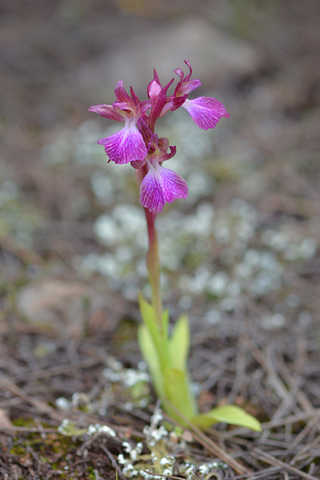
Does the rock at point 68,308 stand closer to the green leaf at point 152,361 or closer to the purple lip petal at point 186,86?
the green leaf at point 152,361

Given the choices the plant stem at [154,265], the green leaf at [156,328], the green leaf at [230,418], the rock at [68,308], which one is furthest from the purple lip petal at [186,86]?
the rock at [68,308]

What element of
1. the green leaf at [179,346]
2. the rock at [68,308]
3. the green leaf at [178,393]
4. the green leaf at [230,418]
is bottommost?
the green leaf at [230,418]

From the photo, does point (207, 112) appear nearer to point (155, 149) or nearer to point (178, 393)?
point (155, 149)

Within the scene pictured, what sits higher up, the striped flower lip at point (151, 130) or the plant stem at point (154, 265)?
the striped flower lip at point (151, 130)

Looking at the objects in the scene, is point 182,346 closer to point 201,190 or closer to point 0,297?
point 0,297

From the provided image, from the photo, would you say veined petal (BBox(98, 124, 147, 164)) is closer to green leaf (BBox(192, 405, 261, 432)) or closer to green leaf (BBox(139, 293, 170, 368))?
green leaf (BBox(139, 293, 170, 368))

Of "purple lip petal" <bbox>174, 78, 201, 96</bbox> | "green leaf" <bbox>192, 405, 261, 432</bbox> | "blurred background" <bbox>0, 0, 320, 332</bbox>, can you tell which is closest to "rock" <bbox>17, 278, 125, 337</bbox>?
"blurred background" <bbox>0, 0, 320, 332</bbox>

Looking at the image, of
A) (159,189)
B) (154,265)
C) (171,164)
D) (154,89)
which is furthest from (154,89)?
(171,164)

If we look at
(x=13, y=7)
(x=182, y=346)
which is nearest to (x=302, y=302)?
(x=182, y=346)
